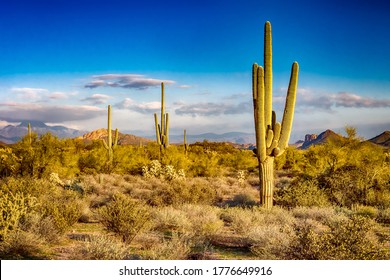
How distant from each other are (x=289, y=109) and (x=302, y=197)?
141 inches

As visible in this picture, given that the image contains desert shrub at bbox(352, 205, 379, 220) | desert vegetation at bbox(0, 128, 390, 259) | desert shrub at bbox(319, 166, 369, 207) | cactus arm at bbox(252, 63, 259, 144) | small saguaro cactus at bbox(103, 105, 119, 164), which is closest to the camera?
desert vegetation at bbox(0, 128, 390, 259)

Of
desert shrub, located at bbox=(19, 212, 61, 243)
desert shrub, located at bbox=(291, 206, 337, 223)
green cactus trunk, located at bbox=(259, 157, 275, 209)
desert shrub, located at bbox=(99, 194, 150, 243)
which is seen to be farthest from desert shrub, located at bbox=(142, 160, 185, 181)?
desert shrub, located at bbox=(19, 212, 61, 243)

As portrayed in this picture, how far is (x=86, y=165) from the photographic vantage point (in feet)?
89.9

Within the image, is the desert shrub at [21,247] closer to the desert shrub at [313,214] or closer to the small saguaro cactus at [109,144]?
the desert shrub at [313,214]

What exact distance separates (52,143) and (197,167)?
12181 millimetres

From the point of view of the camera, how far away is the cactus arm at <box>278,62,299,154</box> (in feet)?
40.7

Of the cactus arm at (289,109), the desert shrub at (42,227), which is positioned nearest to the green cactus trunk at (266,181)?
the cactus arm at (289,109)

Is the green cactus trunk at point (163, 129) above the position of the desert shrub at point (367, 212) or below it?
above

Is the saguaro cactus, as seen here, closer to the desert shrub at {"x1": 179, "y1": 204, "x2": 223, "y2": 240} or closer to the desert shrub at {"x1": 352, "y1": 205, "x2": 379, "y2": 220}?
the desert shrub at {"x1": 179, "y1": 204, "x2": 223, "y2": 240}

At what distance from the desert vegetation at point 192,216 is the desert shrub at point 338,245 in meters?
0.02

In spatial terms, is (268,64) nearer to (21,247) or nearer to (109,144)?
(21,247)

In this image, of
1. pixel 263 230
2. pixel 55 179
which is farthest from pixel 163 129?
pixel 263 230

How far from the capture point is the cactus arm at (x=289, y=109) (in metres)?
12.4
